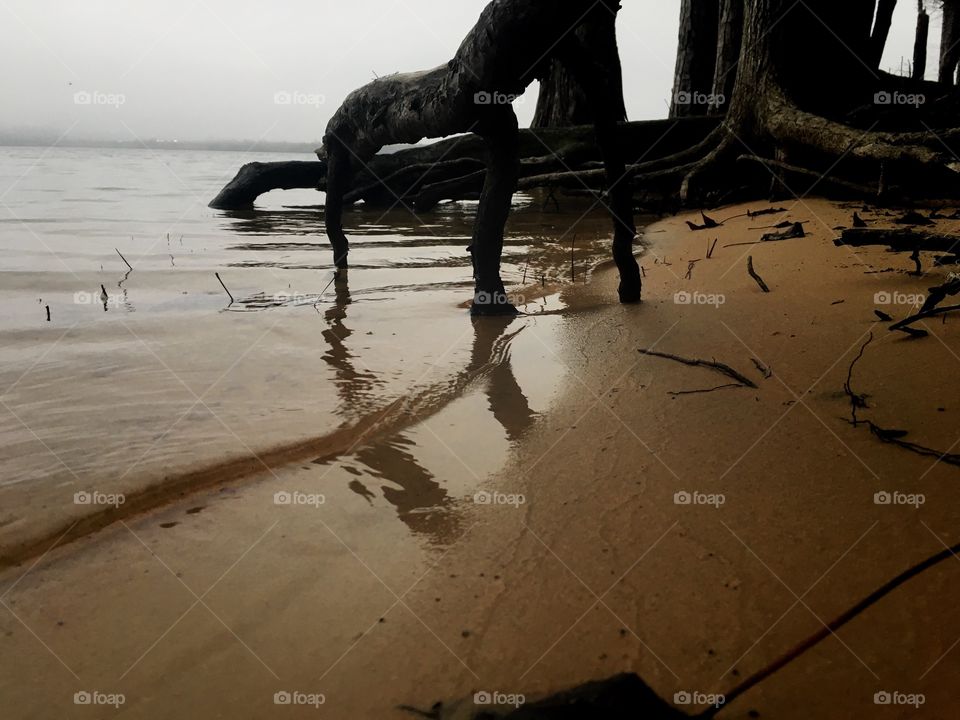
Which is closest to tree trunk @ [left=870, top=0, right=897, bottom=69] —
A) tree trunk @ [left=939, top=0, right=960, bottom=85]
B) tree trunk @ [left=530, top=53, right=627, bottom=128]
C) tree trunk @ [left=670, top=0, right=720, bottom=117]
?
tree trunk @ [left=939, top=0, right=960, bottom=85]

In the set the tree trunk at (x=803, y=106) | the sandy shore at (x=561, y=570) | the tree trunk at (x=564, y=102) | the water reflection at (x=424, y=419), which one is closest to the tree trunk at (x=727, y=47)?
the tree trunk at (x=803, y=106)

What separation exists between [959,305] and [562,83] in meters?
13.1

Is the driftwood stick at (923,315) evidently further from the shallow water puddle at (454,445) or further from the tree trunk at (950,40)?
the tree trunk at (950,40)

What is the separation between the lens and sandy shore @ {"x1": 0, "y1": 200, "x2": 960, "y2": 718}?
1.58 meters

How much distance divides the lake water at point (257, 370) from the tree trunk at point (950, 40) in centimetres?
1474

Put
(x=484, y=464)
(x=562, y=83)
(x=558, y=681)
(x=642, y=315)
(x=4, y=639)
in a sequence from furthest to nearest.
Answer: (x=562, y=83) → (x=642, y=315) → (x=484, y=464) → (x=4, y=639) → (x=558, y=681)

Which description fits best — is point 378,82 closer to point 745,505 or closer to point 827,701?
point 745,505

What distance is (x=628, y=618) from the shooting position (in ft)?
5.76

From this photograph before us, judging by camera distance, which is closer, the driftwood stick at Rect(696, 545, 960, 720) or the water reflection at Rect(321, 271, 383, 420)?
the driftwood stick at Rect(696, 545, 960, 720)

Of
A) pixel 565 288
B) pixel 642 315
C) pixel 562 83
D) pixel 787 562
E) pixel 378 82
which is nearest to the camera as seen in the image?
pixel 787 562

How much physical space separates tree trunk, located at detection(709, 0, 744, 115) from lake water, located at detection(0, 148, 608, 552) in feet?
16.2

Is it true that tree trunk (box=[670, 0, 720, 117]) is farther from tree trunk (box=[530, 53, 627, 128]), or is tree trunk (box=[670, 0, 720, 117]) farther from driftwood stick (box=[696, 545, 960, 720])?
driftwood stick (box=[696, 545, 960, 720])

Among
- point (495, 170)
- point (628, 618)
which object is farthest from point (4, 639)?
point (495, 170)

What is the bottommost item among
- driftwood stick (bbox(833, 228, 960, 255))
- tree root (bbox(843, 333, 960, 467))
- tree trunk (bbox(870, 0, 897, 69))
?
tree root (bbox(843, 333, 960, 467))
